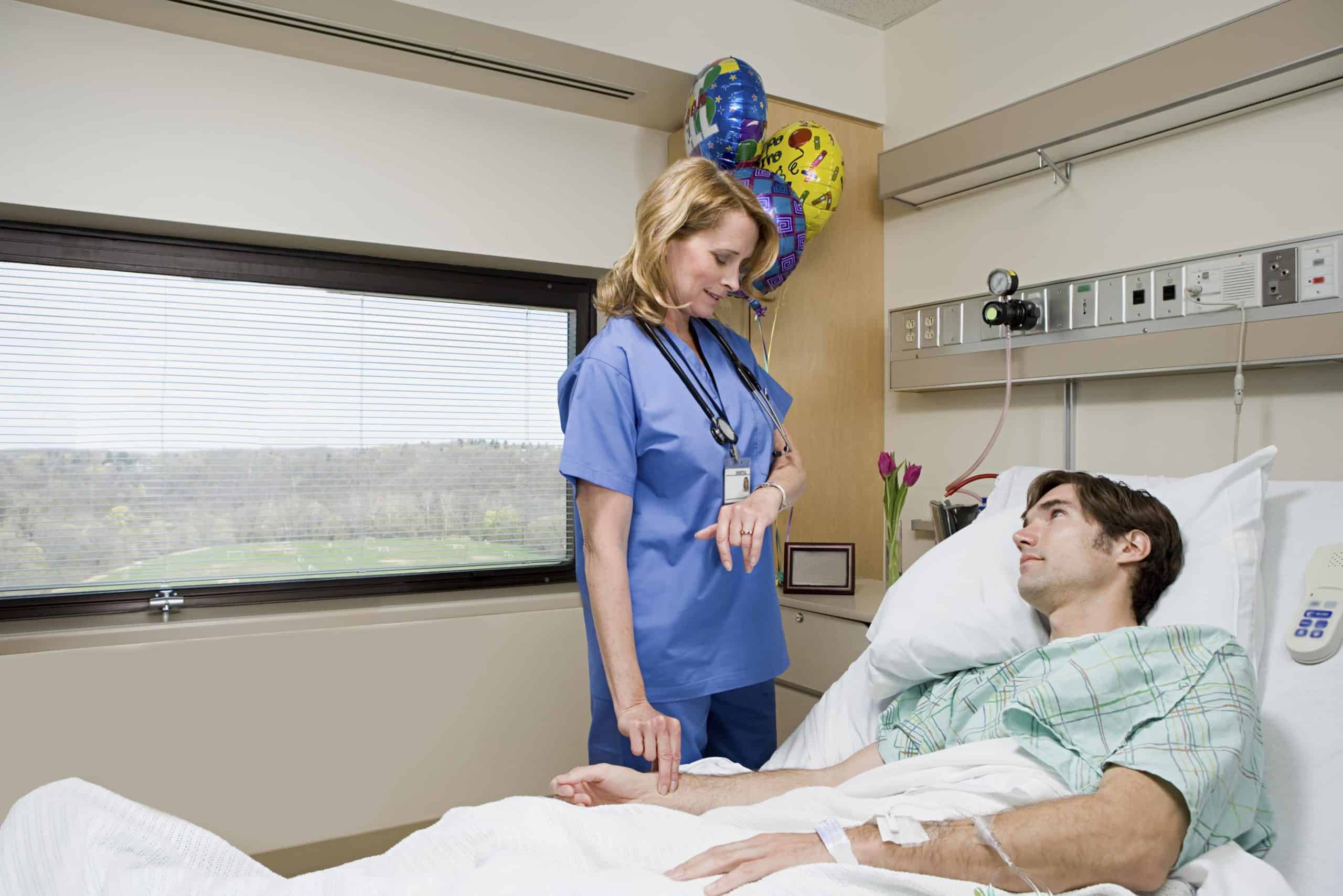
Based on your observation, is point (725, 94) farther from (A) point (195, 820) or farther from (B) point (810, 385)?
(A) point (195, 820)

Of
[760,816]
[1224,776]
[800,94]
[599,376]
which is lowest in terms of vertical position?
[760,816]

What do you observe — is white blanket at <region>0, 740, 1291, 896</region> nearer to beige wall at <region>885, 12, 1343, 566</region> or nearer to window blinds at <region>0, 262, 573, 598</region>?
beige wall at <region>885, 12, 1343, 566</region>

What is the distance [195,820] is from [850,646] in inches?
64.5

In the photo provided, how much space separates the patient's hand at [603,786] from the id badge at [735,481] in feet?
1.52

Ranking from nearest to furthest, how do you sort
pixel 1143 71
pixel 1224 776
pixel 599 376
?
1. pixel 1224 776
2. pixel 599 376
3. pixel 1143 71

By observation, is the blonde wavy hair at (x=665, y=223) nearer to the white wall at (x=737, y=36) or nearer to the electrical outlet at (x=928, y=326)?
the white wall at (x=737, y=36)

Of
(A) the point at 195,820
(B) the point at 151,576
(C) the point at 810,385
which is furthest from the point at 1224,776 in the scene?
(B) the point at 151,576

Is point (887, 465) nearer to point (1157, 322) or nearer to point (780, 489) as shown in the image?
point (1157, 322)

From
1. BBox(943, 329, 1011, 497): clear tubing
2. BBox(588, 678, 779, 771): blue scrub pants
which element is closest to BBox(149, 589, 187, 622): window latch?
BBox(588, 678, 779, 771): blue scrub pants

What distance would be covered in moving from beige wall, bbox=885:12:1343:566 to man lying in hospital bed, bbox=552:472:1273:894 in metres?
0.75

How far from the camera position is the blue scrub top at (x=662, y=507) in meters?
1.40

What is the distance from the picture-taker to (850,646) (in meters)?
2.18

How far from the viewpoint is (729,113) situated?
2.23 meters

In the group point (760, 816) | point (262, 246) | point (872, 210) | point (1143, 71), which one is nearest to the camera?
point (760, 816)
